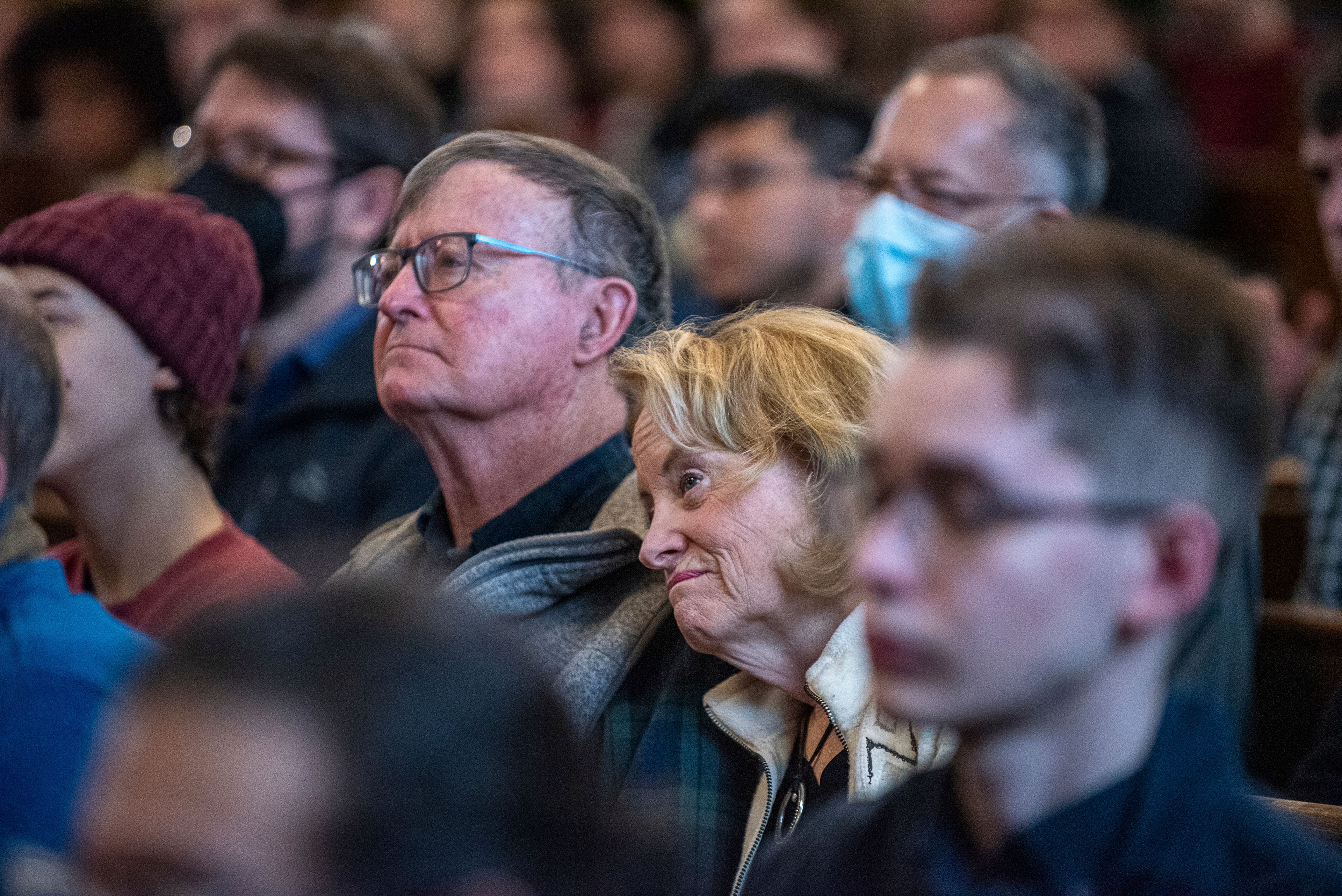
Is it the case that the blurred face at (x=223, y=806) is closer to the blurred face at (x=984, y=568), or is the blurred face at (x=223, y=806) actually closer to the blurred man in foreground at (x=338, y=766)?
the blurred man in foreground at (x=338, y=766)

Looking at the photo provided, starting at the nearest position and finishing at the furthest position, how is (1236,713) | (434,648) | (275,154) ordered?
(434,648)
(1236,713)
(275,154)

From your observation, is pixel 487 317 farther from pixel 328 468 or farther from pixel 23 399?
pixel 328 468

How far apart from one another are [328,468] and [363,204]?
766 millimetres

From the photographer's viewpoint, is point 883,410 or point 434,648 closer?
point 434,648

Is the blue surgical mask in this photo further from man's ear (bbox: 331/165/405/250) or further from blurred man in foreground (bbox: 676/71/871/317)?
man's ear (bbox: 331/165/405/250)

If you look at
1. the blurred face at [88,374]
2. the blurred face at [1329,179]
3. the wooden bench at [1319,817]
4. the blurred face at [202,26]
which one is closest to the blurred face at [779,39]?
the blurred face at [1329,179]

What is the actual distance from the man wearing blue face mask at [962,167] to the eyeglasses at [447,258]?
0.99 meters

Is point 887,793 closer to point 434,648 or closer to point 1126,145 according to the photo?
point 434,648

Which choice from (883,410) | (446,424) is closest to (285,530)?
(446,424)

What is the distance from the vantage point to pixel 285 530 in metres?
2.81

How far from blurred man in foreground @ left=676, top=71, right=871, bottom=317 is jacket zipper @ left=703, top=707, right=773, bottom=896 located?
2.03 m

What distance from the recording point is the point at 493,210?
6.82 ft

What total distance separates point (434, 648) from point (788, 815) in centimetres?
88

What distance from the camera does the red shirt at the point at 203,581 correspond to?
6.89ft
